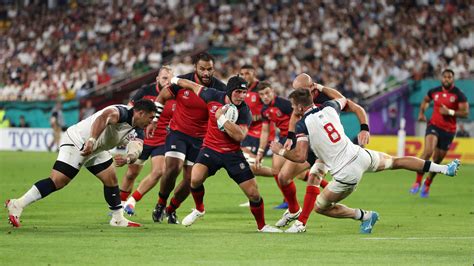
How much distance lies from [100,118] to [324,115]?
2897 mm

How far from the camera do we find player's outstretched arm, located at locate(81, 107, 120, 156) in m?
12.7

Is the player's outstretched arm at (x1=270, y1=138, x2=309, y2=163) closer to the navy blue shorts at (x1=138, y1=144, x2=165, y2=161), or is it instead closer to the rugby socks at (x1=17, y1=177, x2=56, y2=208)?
the rugby socks at (x1=17, y1=177, x2=56, y2=208)

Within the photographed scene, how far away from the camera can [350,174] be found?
13086 mm

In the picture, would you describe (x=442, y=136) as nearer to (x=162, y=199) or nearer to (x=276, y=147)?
(x=162, y=199)

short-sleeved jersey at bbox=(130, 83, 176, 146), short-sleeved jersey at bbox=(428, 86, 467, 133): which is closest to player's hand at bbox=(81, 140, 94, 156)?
short-sleeved jersey at bbox=(130, 83, 176, 146)

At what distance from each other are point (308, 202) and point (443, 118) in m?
8.96

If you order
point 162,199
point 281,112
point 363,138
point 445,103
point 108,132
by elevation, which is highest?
point 108,132

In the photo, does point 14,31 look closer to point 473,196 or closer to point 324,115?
point 473,196

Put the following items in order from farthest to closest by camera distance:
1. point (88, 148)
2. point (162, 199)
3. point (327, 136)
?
1. point (162, 199)
2. point (327, 136)
3. point (88, 148)

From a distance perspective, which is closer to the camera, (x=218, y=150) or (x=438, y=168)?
(x=438, y=168)

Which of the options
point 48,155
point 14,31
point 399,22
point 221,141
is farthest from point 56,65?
→ point 221,141

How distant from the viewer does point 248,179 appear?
13445 mm

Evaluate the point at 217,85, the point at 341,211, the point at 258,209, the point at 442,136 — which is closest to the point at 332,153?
the point at 341,211

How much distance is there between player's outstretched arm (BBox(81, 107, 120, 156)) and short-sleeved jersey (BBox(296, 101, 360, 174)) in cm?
240
